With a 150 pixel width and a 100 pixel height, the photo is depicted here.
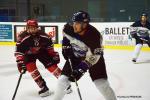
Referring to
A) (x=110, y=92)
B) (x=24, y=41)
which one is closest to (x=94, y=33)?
(x=110, y=92)

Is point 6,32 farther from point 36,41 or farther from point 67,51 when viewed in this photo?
point 67,51

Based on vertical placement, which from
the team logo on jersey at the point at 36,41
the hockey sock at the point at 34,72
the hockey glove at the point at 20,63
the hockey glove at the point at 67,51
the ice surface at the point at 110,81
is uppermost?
the team logo on jersey at the point at 36,41

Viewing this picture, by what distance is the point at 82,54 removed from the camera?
133 inches

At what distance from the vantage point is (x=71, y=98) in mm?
4523

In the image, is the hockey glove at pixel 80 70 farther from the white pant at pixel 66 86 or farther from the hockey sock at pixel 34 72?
the hockey sock at pixel 34 72

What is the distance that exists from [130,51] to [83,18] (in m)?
7.10

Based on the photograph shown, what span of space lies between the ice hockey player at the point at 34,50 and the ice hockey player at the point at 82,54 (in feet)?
3.49

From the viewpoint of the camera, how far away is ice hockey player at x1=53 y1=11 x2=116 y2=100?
3.12 meters

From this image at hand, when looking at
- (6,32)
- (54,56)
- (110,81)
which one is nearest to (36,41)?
(54,56)

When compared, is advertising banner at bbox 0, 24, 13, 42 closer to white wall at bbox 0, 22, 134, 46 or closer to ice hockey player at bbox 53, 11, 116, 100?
white wall at bbox 0, 22, 134, 46

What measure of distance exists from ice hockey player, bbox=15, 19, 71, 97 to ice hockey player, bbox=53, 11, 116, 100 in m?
1.07

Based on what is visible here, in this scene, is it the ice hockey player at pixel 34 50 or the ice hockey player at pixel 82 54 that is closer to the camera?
the ice hockey player at pixel 82 54

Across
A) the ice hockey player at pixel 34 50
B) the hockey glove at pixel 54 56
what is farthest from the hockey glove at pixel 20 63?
the hockey glove at pixel 54 56

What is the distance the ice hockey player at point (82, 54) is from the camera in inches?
123
